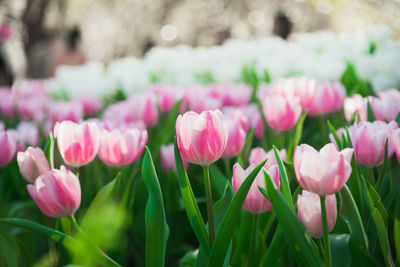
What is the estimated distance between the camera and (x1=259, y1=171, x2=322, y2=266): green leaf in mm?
721

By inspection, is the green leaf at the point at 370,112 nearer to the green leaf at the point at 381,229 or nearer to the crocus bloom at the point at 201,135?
the green leaf at the point at 381,229

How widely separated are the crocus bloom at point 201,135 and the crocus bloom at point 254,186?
63mm

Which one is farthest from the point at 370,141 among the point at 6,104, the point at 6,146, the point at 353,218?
the point at 6,104

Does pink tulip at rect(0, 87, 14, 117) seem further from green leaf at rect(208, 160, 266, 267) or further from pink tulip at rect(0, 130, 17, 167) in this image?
green leaf at rect(208, 160, 266, 267)

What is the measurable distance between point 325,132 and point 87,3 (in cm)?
1987

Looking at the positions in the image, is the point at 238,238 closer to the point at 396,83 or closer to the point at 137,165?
the point at 137,165

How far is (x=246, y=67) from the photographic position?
3.13 meters

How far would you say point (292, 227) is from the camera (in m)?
0.73

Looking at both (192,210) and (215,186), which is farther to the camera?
(215,186)

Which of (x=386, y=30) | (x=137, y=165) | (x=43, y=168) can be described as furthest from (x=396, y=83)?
(x=43, y=168)

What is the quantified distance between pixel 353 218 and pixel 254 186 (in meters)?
0.19

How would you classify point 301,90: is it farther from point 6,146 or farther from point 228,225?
point 6,146

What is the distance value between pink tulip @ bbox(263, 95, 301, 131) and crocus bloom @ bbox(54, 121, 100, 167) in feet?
1.73

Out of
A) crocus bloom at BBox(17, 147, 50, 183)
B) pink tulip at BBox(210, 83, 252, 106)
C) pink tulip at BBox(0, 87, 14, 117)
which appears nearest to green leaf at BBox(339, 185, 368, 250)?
crocus bloom at BBox(17, 147, 50, 183)
